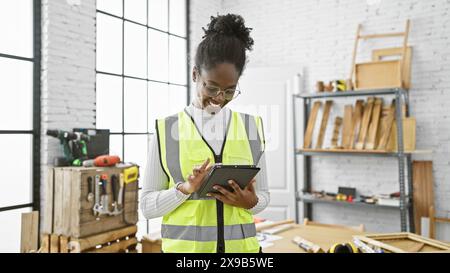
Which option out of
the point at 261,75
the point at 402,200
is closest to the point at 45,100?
the point at 261,75

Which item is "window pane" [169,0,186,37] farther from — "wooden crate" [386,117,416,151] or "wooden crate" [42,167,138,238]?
"wooden crate" [386,117,416,151]

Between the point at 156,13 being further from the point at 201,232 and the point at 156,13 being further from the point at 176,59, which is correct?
the point at 201,232

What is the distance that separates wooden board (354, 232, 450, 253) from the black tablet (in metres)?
0.86

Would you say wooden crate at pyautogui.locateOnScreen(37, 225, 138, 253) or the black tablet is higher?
the black tablet

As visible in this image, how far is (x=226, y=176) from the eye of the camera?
0.71 meters

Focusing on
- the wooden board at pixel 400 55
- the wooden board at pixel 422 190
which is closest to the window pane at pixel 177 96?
the wooden board at pixel 400 55

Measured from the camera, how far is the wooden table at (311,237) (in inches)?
66.2

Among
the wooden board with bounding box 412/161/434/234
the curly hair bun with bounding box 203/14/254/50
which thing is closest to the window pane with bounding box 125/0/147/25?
the curly hair bun with bounding box 203/14/254/50

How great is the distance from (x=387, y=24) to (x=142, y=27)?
2.38 meters

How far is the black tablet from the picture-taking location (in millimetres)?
688

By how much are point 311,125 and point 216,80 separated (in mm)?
3064

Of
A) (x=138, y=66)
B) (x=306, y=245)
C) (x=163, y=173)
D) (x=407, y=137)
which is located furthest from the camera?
(x=407, y=137)

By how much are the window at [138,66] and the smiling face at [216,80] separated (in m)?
1.16

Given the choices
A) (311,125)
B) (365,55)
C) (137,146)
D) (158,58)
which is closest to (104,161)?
(137,146)
